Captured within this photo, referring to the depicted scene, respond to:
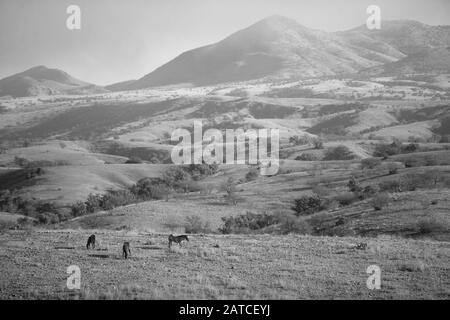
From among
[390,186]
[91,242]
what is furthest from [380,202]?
[91,242]

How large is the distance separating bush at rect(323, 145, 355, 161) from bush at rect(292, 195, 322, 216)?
56.8 meters

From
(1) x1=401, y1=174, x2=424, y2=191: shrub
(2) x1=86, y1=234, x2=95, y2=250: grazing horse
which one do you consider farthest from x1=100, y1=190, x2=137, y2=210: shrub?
(2) x1=86, y1=234, x2=95, y2=250: grazing horse

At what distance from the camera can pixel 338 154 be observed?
112 m

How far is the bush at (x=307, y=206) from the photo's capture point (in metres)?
52.0

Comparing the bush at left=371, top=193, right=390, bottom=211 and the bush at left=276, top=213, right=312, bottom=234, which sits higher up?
the bush at left=371, top=193, right=390, bottom=211

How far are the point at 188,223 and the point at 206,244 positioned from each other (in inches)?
894

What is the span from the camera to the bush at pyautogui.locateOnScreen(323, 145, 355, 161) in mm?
109806

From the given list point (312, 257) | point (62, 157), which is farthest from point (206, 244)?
point (62, 157)

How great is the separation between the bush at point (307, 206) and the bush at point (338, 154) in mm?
56789

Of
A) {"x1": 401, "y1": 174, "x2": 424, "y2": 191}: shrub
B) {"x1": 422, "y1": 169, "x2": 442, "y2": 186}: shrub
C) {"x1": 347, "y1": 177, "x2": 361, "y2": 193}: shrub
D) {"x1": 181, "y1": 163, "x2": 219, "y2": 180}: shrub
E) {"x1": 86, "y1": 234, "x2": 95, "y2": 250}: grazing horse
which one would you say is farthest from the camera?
{"x1": 181, "y1": 163, "x2": 219, "y2": 180}: shrub

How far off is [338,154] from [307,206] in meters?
61.4

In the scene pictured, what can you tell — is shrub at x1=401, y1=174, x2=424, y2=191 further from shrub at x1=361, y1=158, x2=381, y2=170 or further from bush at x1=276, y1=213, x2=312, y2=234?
bush at x1=276, y1=213, x2=312, y2=234
